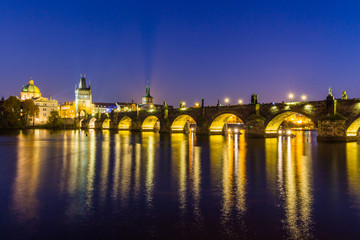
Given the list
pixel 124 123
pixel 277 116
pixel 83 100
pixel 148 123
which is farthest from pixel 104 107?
pixel 277 116

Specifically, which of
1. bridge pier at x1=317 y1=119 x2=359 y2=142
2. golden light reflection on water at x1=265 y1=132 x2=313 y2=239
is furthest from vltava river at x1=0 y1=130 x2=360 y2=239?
bridge pier at x1=317 y1=119 x2=359 y2=142

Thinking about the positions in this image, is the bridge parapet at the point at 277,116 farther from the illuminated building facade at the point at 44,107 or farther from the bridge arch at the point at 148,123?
the illuminated building facade at the point at 44,107

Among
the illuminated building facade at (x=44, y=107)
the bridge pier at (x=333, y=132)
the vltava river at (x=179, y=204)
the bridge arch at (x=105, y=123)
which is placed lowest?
the vltava river at (x=179, y=204)

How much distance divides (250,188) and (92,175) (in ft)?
27.1

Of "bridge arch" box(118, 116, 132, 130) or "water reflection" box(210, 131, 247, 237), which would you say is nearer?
"water reflection" box(210, 131, 247, 237)

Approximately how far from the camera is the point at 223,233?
25.0 feet

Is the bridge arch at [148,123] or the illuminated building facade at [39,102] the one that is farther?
the illuminated building facade at [39,102]

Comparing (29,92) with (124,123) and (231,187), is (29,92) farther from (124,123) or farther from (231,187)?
(231,187)

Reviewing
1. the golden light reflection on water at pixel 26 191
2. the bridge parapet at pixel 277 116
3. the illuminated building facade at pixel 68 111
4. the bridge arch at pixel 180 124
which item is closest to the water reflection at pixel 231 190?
the golden light reflection on water at pixel 26 191

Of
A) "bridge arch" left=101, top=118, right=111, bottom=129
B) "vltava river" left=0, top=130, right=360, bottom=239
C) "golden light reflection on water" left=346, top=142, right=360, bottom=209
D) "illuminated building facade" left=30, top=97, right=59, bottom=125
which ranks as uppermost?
"illuminated building facade" left=30, top=97, right=59, bottom=125

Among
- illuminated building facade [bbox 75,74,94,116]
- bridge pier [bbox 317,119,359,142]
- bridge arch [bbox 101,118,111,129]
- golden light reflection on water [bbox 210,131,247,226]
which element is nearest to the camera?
golden light reflection on water [bbox 210,131,247,226]

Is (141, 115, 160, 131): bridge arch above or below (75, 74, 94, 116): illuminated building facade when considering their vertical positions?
below

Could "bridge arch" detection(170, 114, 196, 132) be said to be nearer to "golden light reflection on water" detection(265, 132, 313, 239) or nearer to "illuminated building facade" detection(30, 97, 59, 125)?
"golden light reflection on water" detection(265, 132, 313, 239)

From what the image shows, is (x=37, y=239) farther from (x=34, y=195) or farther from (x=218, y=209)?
(x=218, y=209)
